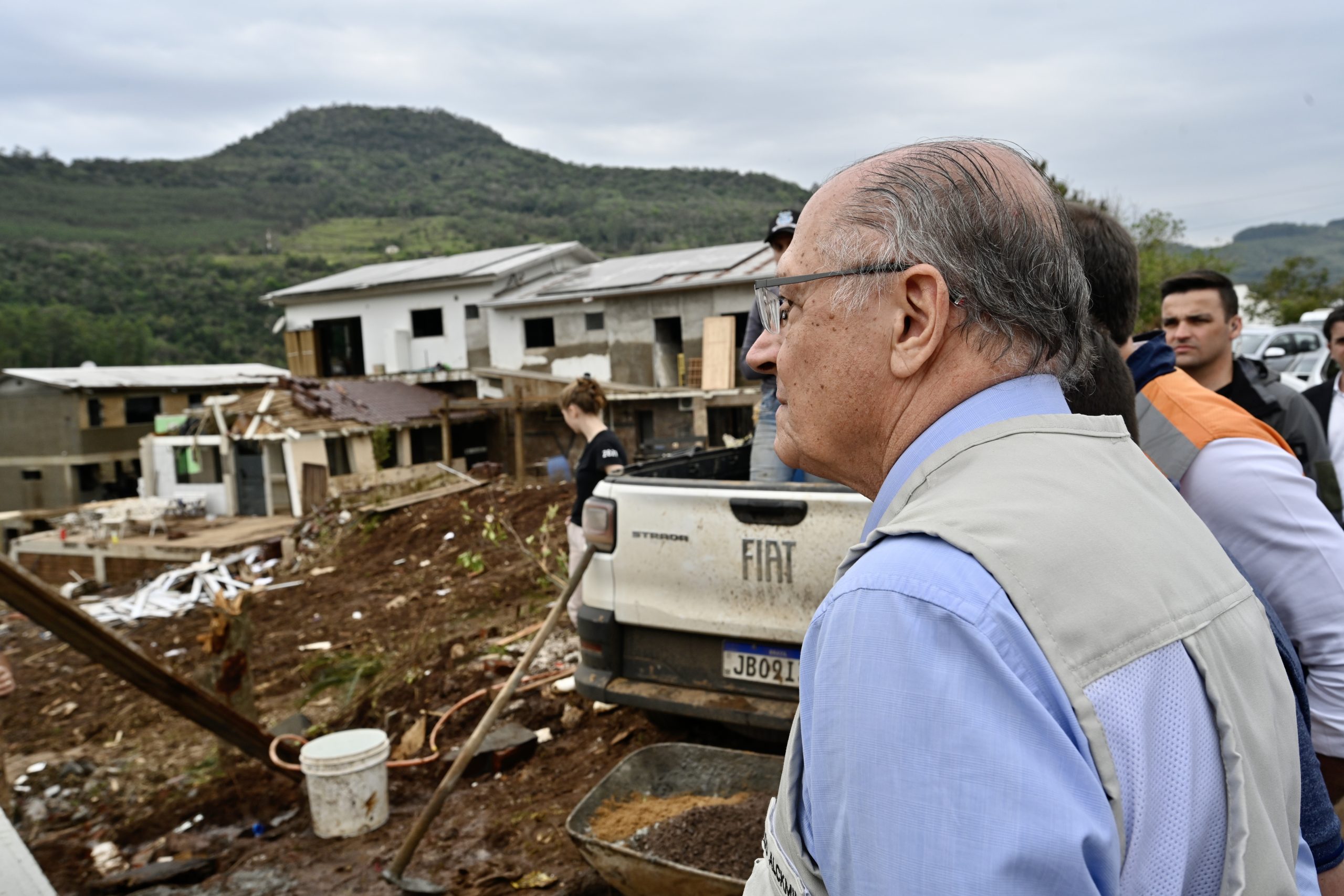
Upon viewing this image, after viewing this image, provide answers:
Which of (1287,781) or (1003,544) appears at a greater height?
(1003,544)

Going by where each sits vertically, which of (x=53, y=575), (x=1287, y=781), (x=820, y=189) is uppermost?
(x=820, y=189)

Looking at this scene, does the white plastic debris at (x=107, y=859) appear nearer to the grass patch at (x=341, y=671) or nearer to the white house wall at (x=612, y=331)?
the grass patch at (x=341, y=671)

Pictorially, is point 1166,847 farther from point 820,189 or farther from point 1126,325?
point 1126,325

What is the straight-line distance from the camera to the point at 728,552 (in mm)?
3920

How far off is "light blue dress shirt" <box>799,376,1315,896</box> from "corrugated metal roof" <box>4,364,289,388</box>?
123 feet

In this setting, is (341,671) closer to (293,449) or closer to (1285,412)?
(1285,412)

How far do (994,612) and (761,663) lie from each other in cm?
321

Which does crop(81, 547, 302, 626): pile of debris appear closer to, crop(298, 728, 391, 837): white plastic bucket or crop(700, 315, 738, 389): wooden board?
crop(298, 728, 391, 837): white plastic bucket

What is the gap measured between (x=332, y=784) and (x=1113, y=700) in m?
4.84

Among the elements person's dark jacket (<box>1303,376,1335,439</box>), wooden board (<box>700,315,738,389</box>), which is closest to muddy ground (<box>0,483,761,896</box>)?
person's dark jacket (<box>1303,376,1335,439</box>)

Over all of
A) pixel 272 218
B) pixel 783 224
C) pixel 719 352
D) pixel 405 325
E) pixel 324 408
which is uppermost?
pixel 272 218

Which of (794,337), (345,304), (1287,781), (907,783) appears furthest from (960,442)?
(345,304)

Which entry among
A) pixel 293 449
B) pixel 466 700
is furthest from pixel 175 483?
pixel 466 700

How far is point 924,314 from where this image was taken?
1.10 meters
